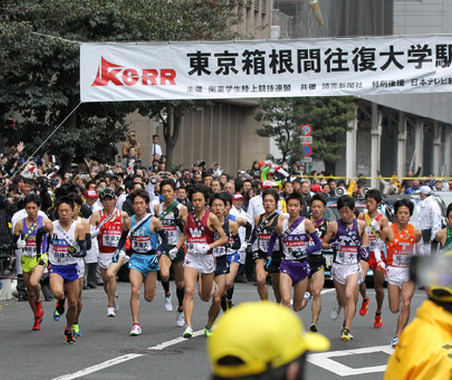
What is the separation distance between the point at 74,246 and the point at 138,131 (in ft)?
98.4

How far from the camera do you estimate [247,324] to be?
8.91 ft

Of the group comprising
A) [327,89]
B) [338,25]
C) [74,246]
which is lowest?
[74,246]

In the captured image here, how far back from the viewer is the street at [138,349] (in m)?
10.1

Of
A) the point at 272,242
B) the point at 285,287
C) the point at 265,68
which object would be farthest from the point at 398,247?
the point at 265,68

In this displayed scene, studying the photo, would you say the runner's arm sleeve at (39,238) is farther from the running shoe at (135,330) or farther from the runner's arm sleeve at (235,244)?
the runner's arm sleeve at (235,244)

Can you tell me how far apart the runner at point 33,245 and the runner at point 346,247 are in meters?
3.64

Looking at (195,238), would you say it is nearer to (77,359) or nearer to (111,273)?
(111,273)

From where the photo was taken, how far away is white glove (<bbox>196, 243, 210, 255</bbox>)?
499 inches

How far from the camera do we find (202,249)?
41.6 ft

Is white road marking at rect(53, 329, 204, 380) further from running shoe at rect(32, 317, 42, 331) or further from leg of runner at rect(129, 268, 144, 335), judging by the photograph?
running shoe at rect(32, 317, 42, 331)

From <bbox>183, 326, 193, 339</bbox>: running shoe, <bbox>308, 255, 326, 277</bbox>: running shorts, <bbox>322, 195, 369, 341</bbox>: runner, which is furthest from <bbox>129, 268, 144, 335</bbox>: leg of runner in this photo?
<bbox>322, 195, 369, 341</bbox>: runner

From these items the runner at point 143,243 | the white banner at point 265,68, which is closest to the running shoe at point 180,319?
the runner at point 143,243

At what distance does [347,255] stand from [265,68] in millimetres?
6034

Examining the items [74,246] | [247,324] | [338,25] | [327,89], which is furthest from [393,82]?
[338,25]
